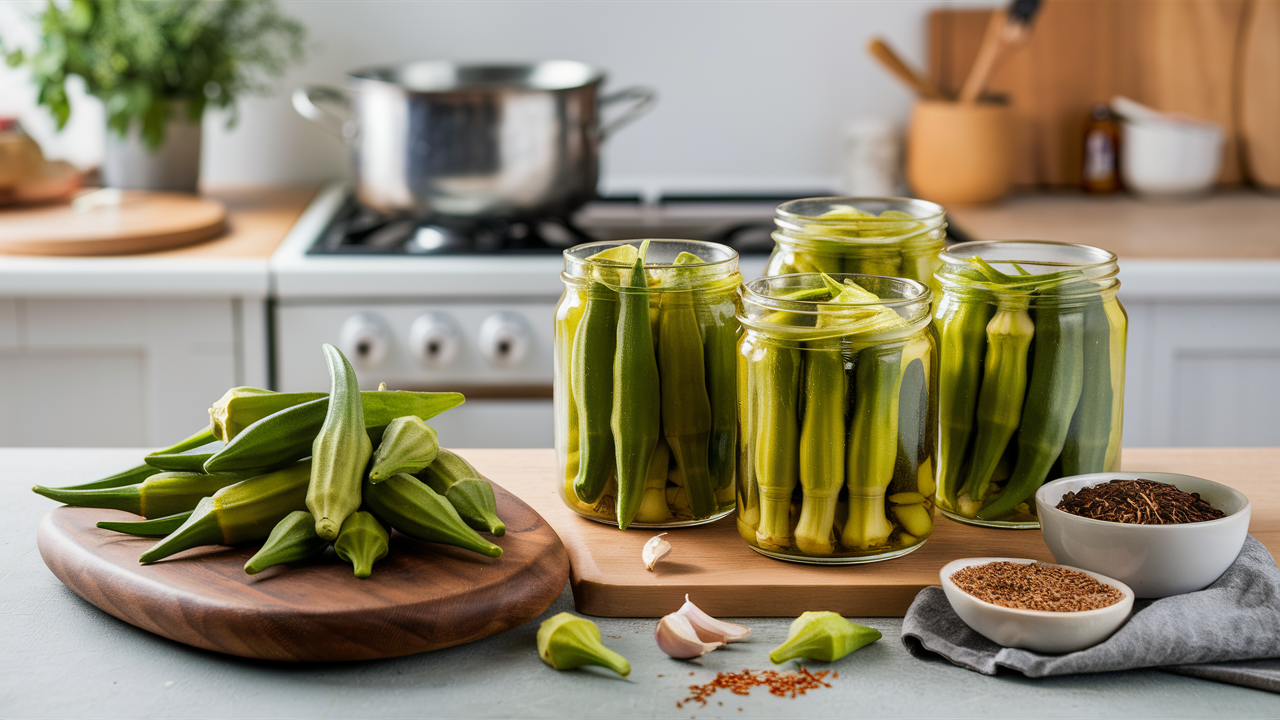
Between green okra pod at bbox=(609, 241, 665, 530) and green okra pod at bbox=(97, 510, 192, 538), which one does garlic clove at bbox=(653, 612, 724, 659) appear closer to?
green okra pod at bbox=(609, 241, 665, 530)

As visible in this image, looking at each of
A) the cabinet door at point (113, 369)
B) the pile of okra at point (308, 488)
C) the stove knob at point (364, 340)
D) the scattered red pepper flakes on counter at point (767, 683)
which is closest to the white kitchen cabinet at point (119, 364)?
the cabinet door at point (113, 369)

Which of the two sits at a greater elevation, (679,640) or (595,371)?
(595,371)

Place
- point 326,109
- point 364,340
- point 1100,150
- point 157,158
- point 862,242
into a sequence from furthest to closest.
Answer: point 1100,150 < point 157,158 < point 326,109 < point 364,340 < point 862,242

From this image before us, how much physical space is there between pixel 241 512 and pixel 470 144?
45.6 inches

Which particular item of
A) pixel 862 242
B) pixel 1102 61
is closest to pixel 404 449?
pixel 862 242

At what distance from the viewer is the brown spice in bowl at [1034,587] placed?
2.43 feet

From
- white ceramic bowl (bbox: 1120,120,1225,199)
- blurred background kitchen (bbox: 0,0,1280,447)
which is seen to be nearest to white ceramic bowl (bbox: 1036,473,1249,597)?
blurred background kitchen (bbox: 0,0,1280,447)

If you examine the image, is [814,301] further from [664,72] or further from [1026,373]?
[664,72]

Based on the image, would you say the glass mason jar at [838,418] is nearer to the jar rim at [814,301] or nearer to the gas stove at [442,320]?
the jar rim at [814,301]

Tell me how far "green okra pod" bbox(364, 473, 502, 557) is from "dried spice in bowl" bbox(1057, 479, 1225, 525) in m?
0.42

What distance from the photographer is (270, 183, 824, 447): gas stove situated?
1.84m

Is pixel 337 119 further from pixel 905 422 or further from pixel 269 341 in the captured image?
pixel 905 422

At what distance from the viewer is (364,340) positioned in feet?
5.98

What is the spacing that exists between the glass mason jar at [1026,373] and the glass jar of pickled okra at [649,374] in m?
0.17
